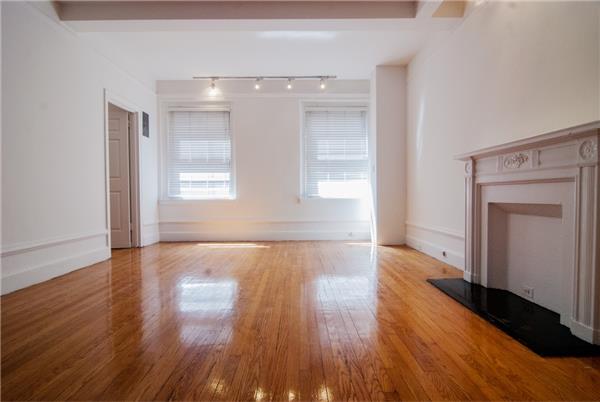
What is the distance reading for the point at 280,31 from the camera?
4.12m

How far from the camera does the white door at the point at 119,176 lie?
17.3 feet

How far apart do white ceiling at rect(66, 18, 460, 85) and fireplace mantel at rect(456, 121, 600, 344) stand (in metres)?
2.31

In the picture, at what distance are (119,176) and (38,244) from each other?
234cm

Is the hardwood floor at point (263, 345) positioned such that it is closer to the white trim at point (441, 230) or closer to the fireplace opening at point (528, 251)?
the fireplace opening at point (528, 251)

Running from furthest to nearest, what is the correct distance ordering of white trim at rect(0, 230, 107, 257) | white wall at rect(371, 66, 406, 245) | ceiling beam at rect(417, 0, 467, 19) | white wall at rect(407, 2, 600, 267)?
white wall at rect(371, 66, 406, 245) → ceiling beam at rect(417, 0, 467, 19) → white trim at rect(0, 230, 107, 257) → white wall at rect(407, 2, 600, 267)

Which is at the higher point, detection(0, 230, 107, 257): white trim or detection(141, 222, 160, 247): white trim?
detection(0, 230, 107, 257): white trim

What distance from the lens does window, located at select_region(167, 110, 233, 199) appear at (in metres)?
6.16

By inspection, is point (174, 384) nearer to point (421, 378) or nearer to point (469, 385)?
point (421, 378)

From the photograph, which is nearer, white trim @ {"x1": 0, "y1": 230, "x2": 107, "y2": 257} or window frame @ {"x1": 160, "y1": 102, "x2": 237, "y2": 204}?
white trim @ {"x1": 0, "y1": 230, "x2": 107, "y2": 257}

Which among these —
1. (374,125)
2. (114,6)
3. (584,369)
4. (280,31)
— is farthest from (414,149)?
(114,6)

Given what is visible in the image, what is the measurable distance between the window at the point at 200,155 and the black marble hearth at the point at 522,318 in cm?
458

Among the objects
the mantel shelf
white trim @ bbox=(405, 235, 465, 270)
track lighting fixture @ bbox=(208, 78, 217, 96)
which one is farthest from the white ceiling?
white trim @ bbox=(405, 235, 465, 270)

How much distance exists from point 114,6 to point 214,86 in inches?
95.3

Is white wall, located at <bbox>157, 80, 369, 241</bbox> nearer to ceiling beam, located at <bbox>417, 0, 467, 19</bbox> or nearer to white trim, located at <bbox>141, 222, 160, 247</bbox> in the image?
white trim, located at <bbox>141, 222, 160, 247</bbox>
